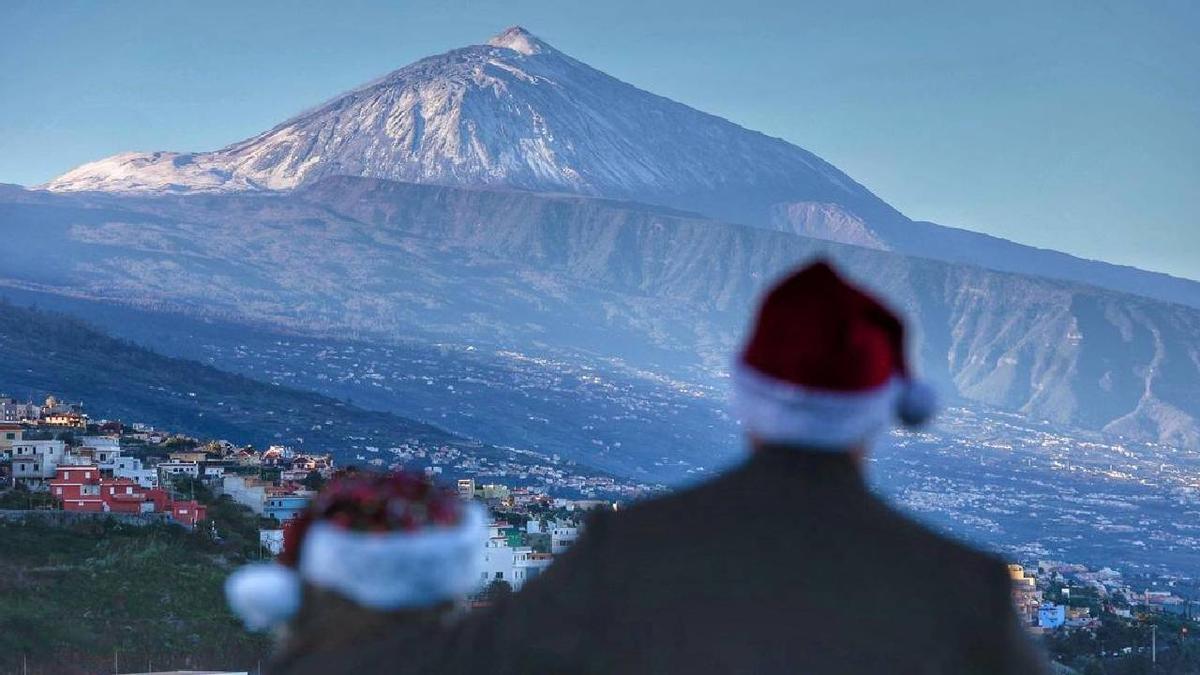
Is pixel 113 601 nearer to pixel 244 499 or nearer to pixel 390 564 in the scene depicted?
pixel 244 499

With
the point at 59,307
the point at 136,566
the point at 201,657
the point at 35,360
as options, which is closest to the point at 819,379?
the point at 201,657

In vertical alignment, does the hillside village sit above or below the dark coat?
below

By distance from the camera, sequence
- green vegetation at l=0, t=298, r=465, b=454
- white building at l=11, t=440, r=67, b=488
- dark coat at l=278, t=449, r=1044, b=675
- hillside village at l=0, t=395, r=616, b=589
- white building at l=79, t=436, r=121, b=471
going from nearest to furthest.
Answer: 1. dark coat at l=278, t=449, r=1044, b=675
2. hillside village at l=0, t=395, r=616, b=589
3. white building at l=11, t=440, r=67, b=488
4. white building at l=79, t=436, r=121, b=471
5. green vegetation at l=0, t=298, r=465, b=454

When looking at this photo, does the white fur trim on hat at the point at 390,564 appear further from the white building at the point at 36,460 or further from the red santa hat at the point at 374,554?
the white building at the point at 36,460

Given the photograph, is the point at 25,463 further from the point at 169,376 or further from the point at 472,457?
the point at 169,376

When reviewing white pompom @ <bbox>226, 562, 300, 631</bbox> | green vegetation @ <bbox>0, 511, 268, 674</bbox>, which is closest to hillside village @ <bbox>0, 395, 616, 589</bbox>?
green vegetation @ <bbox>0, 511, 268, 674</bbox>

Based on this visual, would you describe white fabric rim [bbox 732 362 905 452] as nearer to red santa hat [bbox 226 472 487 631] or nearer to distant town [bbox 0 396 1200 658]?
red santa hat [bbox 226 472 487 631]
